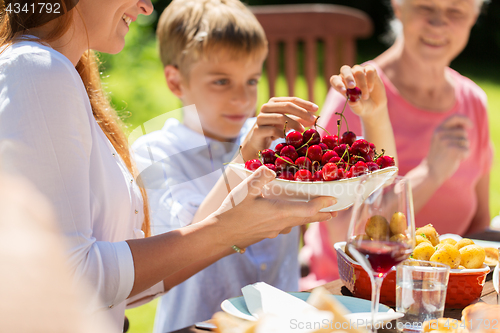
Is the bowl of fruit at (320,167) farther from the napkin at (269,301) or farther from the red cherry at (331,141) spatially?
the napkin at (269,301)

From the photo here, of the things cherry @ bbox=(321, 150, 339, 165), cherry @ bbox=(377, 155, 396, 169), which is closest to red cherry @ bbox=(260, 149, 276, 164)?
cherry @ bbox=(321, 150, 339, 165)

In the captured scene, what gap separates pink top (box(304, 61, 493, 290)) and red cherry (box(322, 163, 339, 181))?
1010 mm

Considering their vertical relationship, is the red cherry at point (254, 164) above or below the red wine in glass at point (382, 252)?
above

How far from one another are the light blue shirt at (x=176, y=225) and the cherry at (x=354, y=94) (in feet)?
1.80

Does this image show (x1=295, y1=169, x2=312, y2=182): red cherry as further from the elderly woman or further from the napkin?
the elderly woman

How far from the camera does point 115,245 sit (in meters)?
0.95

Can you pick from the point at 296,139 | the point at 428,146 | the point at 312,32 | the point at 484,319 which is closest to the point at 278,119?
the point at 296,139

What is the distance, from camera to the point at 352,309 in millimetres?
871

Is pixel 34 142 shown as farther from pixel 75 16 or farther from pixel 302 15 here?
pixel 302 15

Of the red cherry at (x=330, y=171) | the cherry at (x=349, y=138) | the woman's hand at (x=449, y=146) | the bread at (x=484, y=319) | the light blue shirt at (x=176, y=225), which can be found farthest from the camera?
the woman's hand at (x=449, y=146)

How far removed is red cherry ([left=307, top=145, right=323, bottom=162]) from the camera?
0.96 metres

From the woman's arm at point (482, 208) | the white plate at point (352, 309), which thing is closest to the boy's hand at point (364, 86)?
the white plate at point (352, 309)

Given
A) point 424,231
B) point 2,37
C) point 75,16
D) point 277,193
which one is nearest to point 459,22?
point 424,231

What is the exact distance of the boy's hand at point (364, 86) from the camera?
1.19m
